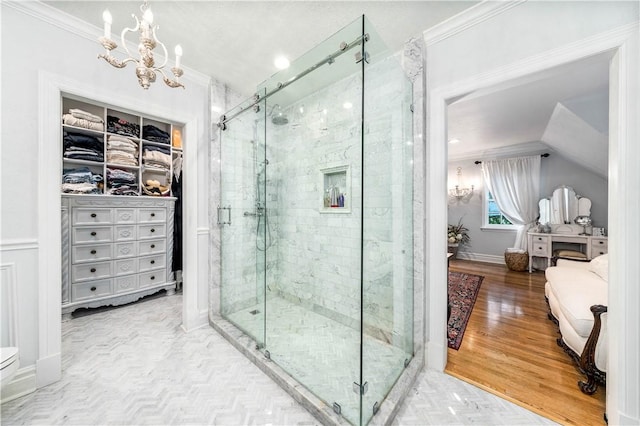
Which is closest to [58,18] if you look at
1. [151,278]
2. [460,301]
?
[151,278]

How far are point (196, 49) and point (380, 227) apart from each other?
2236 mm

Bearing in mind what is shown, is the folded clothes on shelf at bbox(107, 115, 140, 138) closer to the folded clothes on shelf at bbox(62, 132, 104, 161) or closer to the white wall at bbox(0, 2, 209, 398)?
the folded clothes on shelf at bbox(62, 132, 104, 161)

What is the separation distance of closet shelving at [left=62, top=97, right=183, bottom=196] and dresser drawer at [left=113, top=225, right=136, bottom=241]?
0.43m

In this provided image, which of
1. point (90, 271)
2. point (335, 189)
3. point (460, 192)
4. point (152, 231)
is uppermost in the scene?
point (460, 192)

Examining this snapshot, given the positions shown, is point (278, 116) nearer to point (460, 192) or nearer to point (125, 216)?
point (125, 216)

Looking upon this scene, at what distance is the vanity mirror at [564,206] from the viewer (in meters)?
4.35

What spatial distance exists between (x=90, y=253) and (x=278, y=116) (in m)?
2.68

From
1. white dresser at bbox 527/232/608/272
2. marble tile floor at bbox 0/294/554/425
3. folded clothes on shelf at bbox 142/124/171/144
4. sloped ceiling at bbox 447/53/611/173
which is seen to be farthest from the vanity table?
folded clothes on shelf at bbox 142/124/171/144

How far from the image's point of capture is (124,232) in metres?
2.98

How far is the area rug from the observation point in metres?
2.36

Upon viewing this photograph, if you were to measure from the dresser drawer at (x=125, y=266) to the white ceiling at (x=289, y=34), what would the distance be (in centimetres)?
240

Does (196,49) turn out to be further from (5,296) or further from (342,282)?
(342,282)

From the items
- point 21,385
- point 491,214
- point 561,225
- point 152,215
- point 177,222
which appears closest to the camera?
point 21,385

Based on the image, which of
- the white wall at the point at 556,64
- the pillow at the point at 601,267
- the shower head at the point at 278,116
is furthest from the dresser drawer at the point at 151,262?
the pillow at the point at 601,267
